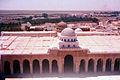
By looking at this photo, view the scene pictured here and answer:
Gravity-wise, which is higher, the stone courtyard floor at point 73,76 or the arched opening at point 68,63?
the arched opening at point 68,63

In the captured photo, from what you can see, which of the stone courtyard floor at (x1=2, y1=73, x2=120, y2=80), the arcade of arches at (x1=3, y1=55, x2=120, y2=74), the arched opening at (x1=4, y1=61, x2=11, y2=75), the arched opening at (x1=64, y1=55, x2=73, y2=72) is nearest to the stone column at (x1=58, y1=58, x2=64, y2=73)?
the arcade of arches at (x1=3, y1=55, x2=120, y2=74)

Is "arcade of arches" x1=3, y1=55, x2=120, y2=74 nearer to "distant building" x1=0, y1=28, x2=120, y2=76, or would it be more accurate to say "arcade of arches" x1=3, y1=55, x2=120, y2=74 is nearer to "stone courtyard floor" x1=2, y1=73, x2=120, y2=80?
"distant building" x1=0, y1=28, x2=120, y2=76

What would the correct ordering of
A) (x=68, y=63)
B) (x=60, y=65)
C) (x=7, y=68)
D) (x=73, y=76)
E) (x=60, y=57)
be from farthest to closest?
(x=68, y=63) → (x=7, y=68) → (x=60, y=65) → (x=60, y=57) → (x=73, y=76)

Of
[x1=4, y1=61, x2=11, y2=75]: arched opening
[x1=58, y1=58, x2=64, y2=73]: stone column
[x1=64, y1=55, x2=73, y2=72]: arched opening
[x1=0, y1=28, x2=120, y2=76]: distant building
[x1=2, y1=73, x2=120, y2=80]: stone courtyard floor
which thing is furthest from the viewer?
[x1=64, y1=55, x2=73, y2=72]: arched opening

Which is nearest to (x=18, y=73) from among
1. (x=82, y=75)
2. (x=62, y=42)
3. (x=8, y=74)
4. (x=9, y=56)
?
(x=8, y=74)

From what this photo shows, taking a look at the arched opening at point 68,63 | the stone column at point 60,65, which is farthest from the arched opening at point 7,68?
the arched opening at point 68,63

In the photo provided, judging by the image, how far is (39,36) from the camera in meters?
39.7

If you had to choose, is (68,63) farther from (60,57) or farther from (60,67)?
(60,57)

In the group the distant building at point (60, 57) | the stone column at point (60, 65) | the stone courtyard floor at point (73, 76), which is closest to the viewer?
the stone courtyard floor at point (73, 76)

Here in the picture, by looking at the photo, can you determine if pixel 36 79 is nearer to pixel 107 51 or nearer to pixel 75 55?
pixel 75 55

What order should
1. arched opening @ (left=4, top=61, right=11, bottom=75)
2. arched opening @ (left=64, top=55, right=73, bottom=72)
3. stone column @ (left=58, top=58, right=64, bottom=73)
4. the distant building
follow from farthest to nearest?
arched opening @ (left=64, top=55, right=73, bottom=72)
arched opening @ (left=4, top=61, right=11, bottom=75)
stone column @ (left=58, top=58, right=64, bottom=73)
the distant building

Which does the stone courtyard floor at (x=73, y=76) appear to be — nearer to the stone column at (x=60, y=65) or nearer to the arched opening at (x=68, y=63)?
the stone column at (x=60, y=65)

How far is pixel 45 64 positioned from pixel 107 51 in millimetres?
11584

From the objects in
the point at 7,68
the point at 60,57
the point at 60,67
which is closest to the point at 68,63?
the point at 60,67
